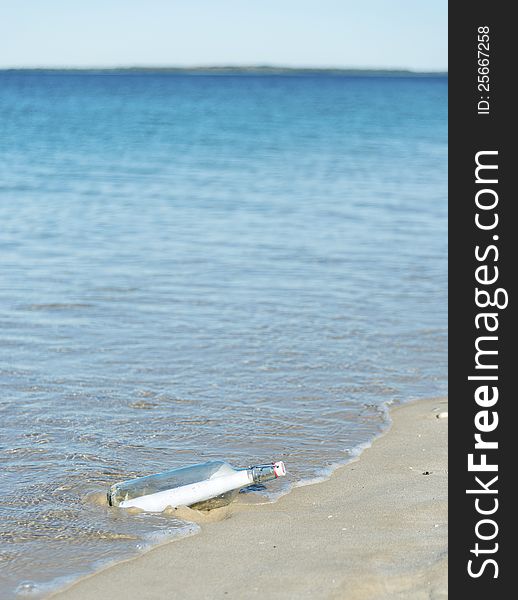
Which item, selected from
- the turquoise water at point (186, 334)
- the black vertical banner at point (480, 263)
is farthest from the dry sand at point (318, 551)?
the black vertical banner at point (480, 263)

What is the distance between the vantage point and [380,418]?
20.7ft

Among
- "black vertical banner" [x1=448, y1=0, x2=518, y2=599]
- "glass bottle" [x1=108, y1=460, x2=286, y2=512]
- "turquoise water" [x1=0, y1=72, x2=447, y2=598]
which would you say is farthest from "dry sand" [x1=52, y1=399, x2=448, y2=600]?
"black vertical banner" [x1=448, y1=0, x2=518, y2=599]

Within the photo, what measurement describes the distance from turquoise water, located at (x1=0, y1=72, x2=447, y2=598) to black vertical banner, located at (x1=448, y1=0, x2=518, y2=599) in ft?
5.16

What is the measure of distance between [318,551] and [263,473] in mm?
687

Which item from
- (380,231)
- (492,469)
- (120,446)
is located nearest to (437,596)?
(492,469)

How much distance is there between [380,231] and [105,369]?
7.44 metres

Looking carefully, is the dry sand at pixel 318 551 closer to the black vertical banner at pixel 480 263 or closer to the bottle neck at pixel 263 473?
the bottle neck at pixel 263 473

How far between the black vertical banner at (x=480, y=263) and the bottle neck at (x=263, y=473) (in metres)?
1.38

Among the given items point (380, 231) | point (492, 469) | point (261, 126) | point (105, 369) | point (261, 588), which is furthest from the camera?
point (261, 126)

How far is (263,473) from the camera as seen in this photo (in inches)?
189

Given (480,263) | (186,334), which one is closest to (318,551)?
(480,263)

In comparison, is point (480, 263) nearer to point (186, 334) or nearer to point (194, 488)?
point (194, 488)

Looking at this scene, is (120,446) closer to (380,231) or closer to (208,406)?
(208,406)

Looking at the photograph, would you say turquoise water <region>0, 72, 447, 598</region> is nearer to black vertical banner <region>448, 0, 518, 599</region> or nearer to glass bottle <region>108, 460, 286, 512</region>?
glass bottle <region>108, 460, 286, 512</region>
